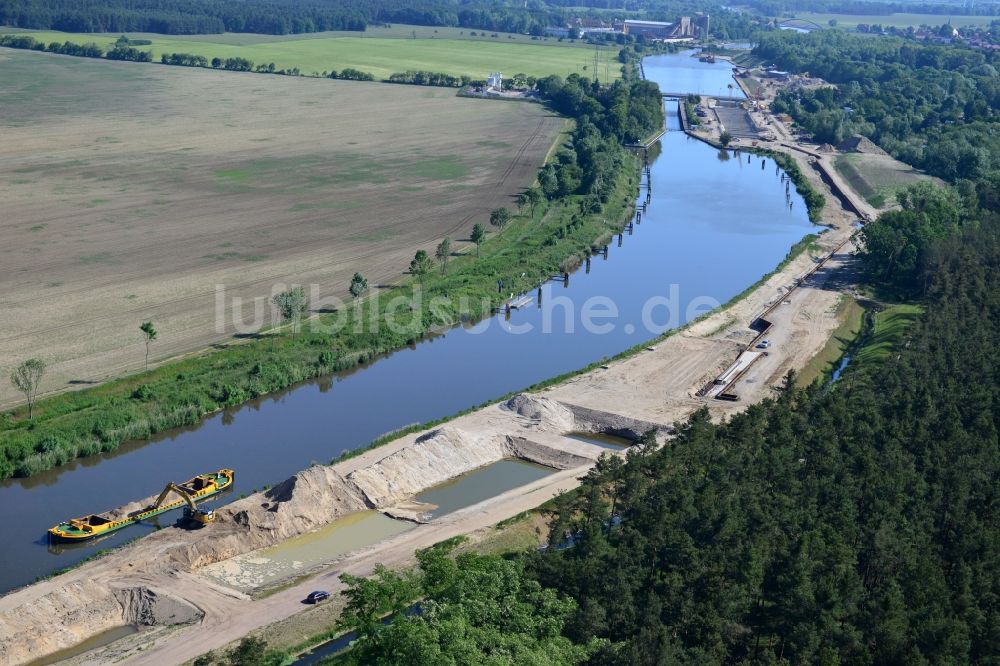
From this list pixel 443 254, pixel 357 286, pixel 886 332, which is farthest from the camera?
pixel 443 254

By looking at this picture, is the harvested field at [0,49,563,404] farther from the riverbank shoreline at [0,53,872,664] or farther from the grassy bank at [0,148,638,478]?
the riverbank shoreline at [0,53,872,664]

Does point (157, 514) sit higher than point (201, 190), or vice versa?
point (201, 190)

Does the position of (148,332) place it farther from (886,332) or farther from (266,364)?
(886,332)

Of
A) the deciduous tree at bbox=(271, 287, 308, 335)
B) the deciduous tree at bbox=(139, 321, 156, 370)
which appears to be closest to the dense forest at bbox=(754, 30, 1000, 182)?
the deciduous tree at bbox=(271, 287, 308, 335)

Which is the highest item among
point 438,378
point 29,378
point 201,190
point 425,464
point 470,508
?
point 201,190

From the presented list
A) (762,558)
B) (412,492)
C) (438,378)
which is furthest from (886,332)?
(762,558)

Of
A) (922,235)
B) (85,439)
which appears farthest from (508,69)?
(85,439)

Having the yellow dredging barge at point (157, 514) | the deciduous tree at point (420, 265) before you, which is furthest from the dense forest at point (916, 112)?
the yellow dredging barge at point (157, 514)

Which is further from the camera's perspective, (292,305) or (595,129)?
(595,129)
